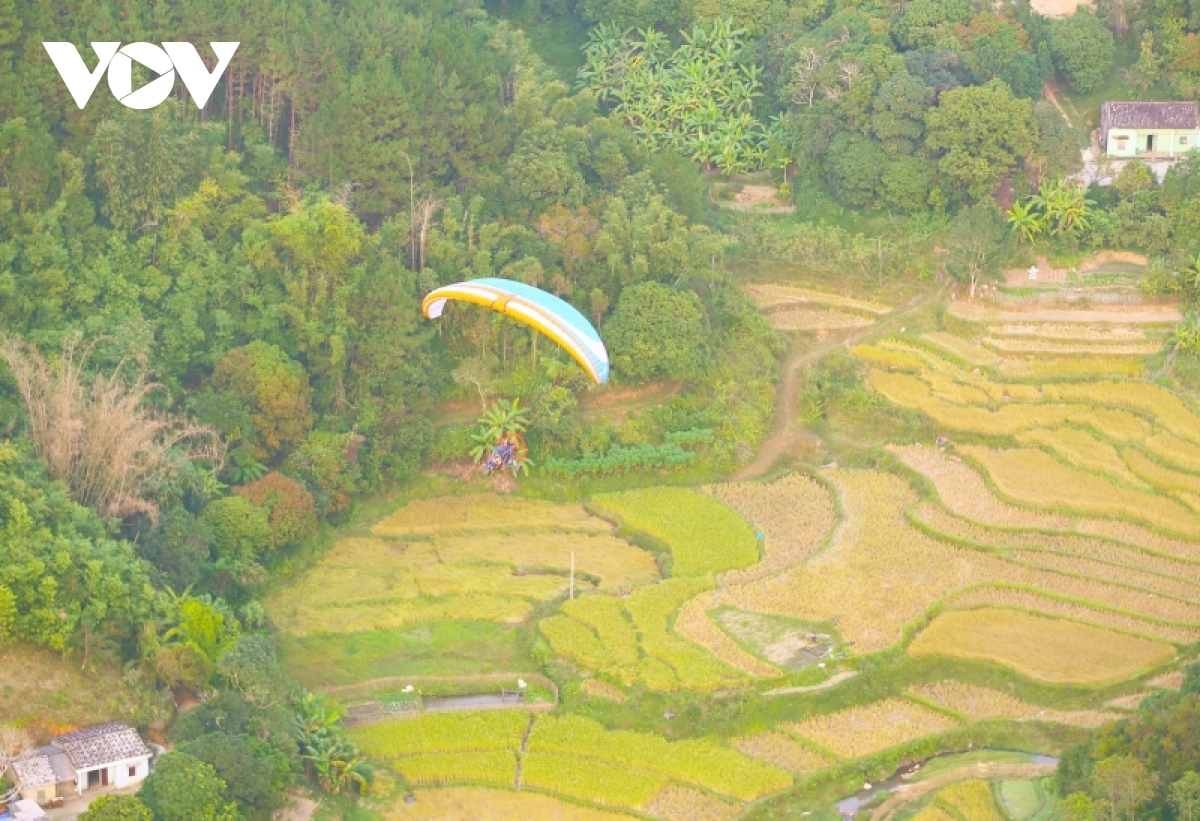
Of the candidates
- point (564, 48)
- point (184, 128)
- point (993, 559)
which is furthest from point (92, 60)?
point (993, 559)

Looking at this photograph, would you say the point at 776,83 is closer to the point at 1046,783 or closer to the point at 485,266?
the point at 485,266

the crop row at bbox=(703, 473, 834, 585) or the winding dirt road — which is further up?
the winding dirt road

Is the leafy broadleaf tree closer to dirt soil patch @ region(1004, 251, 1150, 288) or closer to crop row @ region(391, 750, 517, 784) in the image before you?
crop row @ region(391, 750, 517, 784)

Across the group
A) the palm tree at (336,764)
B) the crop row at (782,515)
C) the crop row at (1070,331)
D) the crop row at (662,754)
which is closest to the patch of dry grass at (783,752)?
the crop row at (662,754)

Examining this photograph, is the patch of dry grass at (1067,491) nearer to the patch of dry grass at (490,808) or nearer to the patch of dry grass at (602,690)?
the patch of dry grass at (602,690)

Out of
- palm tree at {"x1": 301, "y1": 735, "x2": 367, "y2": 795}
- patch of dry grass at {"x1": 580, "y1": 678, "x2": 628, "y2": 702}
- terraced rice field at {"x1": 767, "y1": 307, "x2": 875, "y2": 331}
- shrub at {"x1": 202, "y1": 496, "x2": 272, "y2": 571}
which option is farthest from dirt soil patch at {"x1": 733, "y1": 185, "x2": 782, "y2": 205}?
palm tree at {"x1": 301, "y1": 735, "x2": 367, "y2": 795}

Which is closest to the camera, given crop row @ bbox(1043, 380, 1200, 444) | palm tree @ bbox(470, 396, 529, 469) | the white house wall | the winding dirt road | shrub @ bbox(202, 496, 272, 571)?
the white house wall
